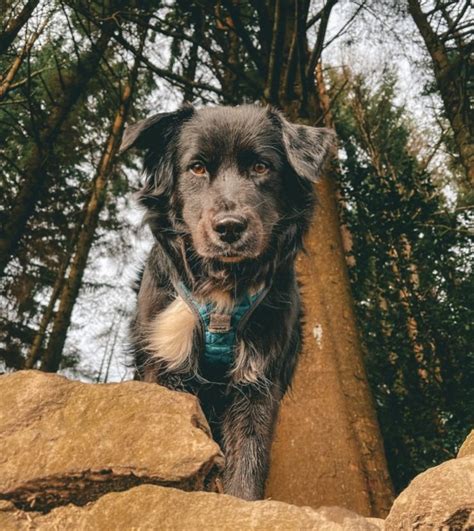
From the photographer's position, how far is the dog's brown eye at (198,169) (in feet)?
10.6

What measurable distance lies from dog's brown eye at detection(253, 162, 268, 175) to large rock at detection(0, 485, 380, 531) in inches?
76.2

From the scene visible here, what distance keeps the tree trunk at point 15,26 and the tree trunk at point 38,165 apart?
0.73 m

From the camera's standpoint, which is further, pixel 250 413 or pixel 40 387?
pixel 250 413

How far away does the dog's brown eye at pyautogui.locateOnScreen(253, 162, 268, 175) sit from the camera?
3238 mm

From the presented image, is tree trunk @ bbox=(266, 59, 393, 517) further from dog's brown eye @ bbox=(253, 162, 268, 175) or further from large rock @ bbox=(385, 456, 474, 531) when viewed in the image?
large rock @ bbox=(385, 456, 474, 531)

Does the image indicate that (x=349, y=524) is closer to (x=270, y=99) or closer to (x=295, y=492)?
(x=295, y=492)

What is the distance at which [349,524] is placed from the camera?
1.63 meters

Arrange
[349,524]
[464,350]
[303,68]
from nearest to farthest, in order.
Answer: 1. [349,524]
2. [303,68]
3. [464,350]

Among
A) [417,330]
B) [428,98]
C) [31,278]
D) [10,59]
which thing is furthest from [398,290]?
[31,278]

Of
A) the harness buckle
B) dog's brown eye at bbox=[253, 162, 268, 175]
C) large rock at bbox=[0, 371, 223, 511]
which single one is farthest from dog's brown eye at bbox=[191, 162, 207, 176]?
large rock at bbox=[0, 371, 223, 511]

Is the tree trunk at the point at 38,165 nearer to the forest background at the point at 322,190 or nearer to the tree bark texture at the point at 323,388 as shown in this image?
the forest background at the point at 322,190

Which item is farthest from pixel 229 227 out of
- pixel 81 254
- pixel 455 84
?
pixel 81 254

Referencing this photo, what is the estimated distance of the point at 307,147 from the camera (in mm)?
3441

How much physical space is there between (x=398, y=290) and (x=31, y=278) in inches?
247
